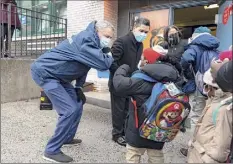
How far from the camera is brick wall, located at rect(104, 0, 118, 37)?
23.4 feet

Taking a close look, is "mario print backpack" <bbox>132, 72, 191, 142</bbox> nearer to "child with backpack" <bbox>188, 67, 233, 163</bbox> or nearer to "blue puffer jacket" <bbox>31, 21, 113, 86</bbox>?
"child with backpack" <bbox>188, 67, 233, 163</bbox>

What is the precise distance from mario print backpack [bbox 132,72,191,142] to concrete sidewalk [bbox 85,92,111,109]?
11.7ft

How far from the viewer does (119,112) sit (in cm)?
378

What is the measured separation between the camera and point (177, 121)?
7.41 feet

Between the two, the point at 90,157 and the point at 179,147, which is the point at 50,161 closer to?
the point at 90,157

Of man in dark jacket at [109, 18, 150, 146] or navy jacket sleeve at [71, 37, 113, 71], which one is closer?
navy jacket sleeve at [71, 37, 113, 71]

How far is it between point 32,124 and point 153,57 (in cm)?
275

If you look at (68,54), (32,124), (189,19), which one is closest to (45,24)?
(189,19)

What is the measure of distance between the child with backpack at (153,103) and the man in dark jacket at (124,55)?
3.52ft

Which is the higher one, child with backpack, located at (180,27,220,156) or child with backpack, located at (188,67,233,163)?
child with backpack, located at (180,27,220,156)

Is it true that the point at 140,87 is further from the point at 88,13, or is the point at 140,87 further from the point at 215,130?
the point at 88,13

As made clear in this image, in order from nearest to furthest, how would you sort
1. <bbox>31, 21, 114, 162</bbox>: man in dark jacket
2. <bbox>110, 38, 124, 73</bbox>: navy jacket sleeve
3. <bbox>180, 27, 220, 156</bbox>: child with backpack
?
1. <bbox>31, 21, 114, 162</bbox>: man in dark jacket
2. <bbox>180, 27, 220, 156</bbox>: child with backpack
3. <bbox>110, 38, 124, 73</bbox>: navy jacket sleeve

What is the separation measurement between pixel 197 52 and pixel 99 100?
317 centimetres

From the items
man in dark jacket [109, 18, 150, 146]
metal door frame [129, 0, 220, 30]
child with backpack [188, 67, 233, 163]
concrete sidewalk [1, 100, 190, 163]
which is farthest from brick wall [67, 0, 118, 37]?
child with backpack [188, 67, 233, 163]
